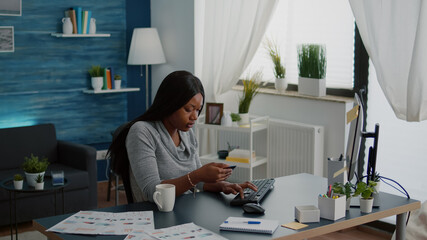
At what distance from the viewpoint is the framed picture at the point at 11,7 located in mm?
5068

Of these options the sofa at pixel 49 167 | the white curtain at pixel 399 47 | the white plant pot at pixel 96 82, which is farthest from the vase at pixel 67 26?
the white curtain at pixel 399 47

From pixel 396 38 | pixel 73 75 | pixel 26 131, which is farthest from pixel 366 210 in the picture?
pixel 73 75

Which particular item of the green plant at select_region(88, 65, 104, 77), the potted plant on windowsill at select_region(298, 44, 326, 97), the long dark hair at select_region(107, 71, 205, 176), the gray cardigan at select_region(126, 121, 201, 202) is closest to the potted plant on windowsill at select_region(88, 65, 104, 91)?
the green plant at select_region(88, 65, 104, 77)

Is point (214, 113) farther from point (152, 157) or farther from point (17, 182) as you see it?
point (152, 157)

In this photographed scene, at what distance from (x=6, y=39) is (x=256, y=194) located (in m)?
3.42

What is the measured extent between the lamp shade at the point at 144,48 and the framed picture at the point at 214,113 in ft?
→ 3.34

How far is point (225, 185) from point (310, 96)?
2193 mm

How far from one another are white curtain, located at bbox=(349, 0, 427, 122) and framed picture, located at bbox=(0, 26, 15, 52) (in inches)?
117

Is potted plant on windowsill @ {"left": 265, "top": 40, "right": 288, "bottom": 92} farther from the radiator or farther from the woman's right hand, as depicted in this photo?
the woman's right hand

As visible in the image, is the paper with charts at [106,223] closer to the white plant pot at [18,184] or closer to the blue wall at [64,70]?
the white plant pot at [18,184]

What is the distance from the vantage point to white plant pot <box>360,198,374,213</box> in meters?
2.41

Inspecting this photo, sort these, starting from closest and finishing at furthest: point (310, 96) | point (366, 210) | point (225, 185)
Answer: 1. point (366, 210)
2. point (225, 185)
3. point (310, 96)

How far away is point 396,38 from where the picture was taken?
385 cm

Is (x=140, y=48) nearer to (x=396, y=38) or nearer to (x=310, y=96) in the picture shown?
(x=310, y=96)
